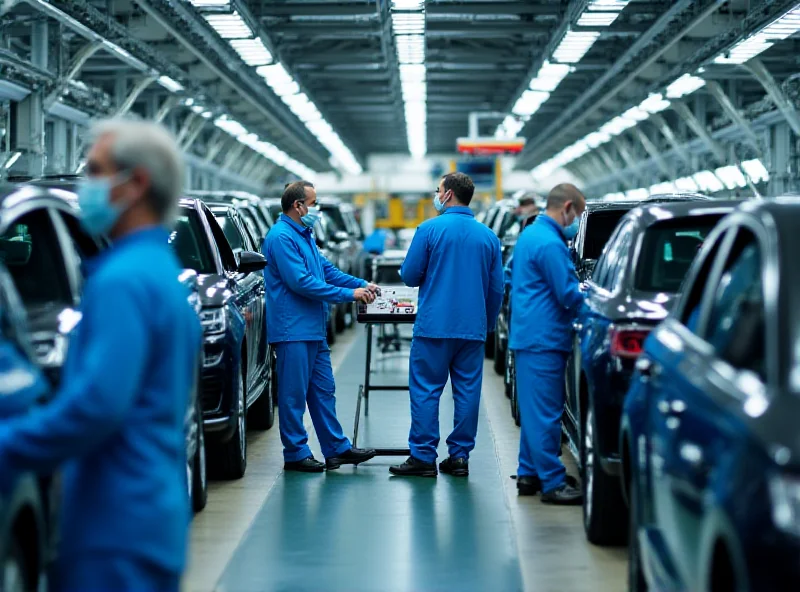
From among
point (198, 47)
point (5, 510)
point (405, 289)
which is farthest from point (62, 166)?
point (5, 510)

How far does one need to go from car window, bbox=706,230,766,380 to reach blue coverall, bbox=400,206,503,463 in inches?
160

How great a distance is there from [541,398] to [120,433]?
4.82 m

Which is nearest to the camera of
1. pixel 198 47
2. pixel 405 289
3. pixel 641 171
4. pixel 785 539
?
pixel 785 539

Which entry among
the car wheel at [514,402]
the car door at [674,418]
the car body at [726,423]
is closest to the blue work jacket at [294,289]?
the car wheel at [514,402]

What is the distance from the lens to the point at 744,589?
2.97 m

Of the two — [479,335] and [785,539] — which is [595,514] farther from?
[785,539]

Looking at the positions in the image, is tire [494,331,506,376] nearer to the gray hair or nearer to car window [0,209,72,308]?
car window [0,209,72,308]

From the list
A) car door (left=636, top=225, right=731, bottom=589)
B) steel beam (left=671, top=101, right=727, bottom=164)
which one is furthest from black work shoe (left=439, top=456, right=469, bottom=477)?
steel beam (left=671, top=101, right=727, bottom=164)

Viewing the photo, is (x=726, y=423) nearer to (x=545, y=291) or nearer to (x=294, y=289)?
(x=545, y=291)

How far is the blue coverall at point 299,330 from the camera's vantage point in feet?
28.5

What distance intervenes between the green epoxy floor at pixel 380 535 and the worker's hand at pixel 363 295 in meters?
1.17

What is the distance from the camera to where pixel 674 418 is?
4.05 metres

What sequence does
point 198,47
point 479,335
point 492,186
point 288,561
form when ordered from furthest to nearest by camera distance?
point 492,186 < point 198,47 < point 479,335 < point 288,561

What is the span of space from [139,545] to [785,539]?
1.43m
